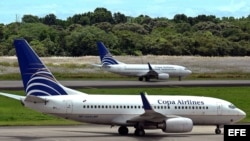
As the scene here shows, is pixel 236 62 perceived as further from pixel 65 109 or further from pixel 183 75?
pixel 65 109

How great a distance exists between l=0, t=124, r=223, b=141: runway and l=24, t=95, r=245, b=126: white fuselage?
1144 mm

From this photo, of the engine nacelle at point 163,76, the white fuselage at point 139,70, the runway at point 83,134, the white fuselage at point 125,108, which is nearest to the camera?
the runway at point 83,134

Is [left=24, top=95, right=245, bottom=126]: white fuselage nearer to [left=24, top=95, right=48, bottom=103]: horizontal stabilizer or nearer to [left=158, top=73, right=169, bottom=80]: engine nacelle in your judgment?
[left=24, top=95, right=48, bottom=103]: horizontal stabilizer

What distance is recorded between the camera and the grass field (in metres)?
53.8

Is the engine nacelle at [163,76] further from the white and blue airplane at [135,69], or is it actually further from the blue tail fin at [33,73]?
the blue tail fin at [33,73]

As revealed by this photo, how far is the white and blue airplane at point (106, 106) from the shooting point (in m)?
41.1

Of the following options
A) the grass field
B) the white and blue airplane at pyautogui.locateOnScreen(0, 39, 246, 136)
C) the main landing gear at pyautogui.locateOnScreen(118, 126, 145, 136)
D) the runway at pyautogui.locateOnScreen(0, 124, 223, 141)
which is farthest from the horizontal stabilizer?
the grass field

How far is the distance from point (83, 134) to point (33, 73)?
5.13 meters

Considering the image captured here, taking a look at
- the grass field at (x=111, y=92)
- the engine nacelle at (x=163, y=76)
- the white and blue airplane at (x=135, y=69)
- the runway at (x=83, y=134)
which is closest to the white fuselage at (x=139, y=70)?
the white and blue airplane at (x=135, y=69)

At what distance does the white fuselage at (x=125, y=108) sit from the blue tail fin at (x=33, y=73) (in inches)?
29.3

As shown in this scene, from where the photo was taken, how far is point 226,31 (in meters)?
181

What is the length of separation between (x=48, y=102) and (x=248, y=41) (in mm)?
127036

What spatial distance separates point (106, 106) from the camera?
42.4 meters

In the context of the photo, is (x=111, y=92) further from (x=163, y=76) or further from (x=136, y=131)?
(x=136, y=131)
